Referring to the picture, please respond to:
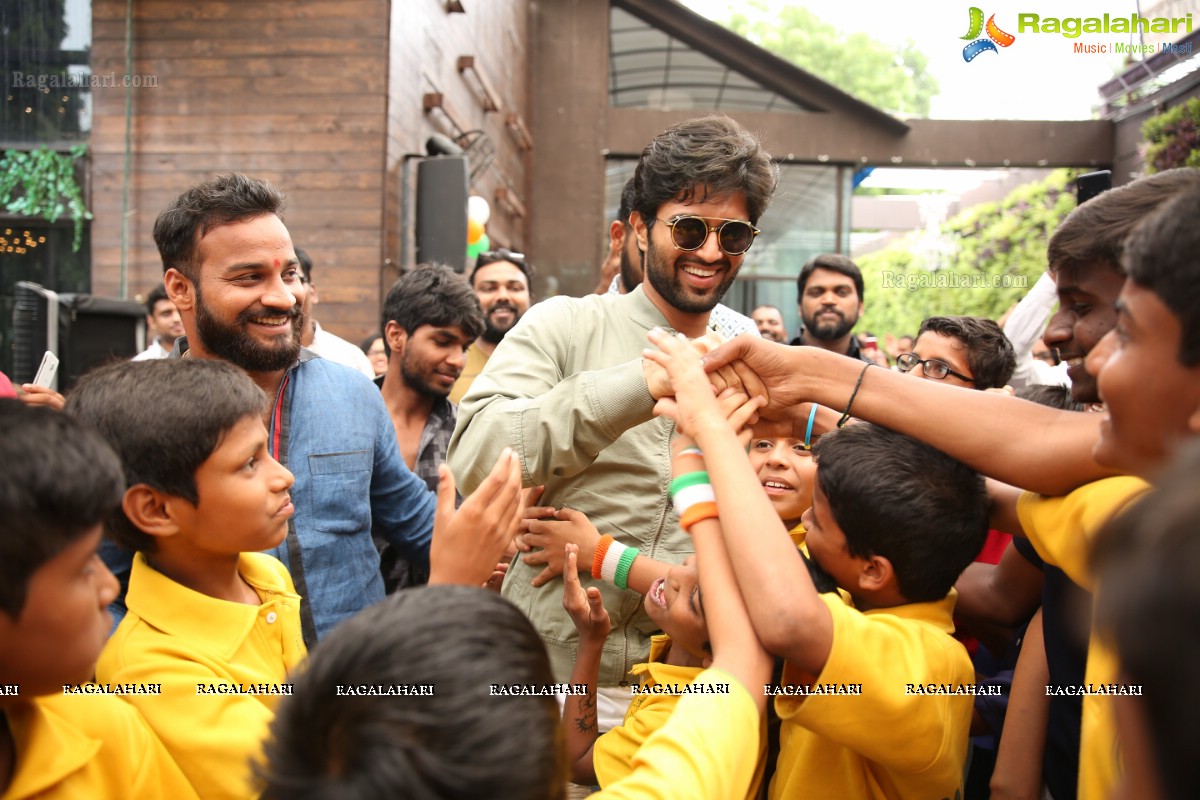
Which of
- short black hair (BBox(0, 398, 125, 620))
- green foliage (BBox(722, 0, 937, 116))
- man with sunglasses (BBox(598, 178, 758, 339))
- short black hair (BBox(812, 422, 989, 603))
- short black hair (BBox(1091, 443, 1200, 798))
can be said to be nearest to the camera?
short black hair (BBox(1091, 443, 1200, 798))

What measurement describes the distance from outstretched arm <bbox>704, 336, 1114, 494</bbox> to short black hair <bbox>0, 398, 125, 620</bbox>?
1.05 meters

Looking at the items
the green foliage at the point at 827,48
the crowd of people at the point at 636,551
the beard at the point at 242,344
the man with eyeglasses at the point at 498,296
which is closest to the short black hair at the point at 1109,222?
the crowd of people at the point at 636,551

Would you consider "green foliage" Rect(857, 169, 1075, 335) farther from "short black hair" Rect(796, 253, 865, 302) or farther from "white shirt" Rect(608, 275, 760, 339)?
"white shirt" Rect(608, 275, 760, 339)

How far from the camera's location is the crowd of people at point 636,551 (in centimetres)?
95

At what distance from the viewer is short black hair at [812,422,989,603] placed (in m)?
1.62

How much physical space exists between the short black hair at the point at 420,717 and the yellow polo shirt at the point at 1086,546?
75cm

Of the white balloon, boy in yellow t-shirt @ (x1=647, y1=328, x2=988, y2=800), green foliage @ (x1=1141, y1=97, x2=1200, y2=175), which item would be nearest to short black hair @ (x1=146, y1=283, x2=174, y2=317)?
the white balloon

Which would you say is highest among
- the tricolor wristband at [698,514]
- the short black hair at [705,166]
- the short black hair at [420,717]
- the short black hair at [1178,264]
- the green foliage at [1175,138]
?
the green foliage at [1175,138]

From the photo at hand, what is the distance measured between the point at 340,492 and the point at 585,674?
68 cm

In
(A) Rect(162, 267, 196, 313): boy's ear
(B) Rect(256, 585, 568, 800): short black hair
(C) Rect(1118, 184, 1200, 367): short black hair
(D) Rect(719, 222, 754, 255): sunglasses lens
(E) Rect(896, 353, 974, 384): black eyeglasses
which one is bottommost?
(B) Rect(256, 585, 568, 800): short black hair

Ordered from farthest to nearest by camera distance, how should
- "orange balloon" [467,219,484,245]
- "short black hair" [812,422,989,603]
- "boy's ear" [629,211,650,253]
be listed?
"orange balloon" [467,219,484,245]
"boy's ear" [629,211,650,253]
"short black hair" [812,422,989,603]

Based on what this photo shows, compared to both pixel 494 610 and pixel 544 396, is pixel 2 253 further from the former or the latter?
pixel 494 610

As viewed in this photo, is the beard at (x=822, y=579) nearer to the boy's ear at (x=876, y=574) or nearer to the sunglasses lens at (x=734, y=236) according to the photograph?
the boy's ear at (x=876, y=574)

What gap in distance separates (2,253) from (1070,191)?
11634 millimetres
